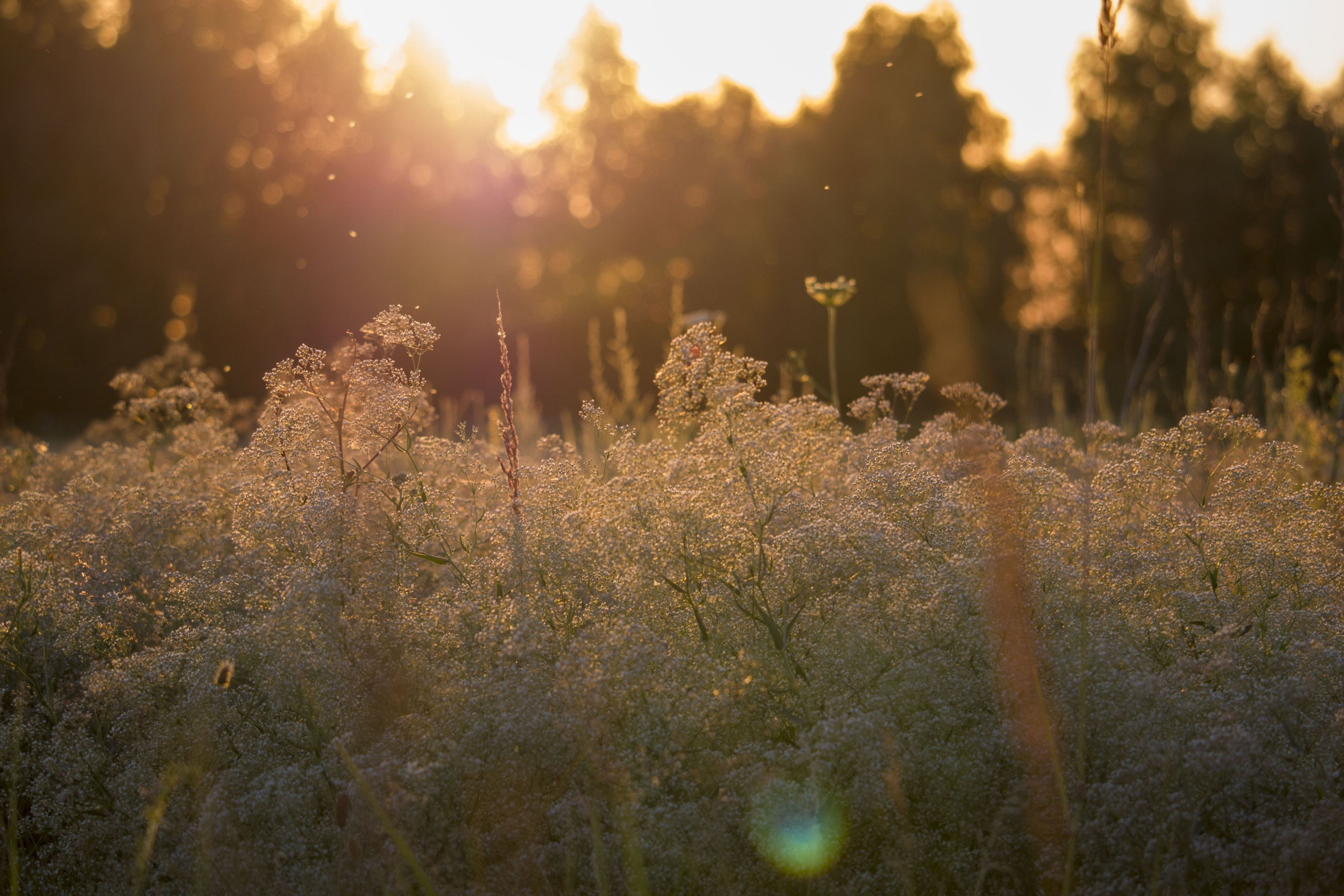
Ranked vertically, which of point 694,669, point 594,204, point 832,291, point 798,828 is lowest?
point 798,828

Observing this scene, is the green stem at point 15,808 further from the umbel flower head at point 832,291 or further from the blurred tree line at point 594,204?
the blurred tree line at point 594,204

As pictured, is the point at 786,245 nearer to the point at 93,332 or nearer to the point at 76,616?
the point at 93,332

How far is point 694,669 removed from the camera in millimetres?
2189

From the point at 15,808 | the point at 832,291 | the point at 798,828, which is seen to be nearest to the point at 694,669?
the point at 798,828

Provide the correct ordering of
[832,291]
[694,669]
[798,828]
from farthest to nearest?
[832,291] → [694,669] → [798,828]

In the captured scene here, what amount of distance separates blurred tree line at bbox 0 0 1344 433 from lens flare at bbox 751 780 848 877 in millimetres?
15779

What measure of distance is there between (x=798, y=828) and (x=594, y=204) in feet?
93.8

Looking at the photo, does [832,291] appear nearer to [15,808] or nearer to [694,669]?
[694,669]

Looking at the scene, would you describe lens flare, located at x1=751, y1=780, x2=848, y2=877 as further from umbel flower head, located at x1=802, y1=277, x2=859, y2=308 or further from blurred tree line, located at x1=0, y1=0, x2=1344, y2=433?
blurred tree line, located at x1=0, y1=0, x2=1344, y2=433

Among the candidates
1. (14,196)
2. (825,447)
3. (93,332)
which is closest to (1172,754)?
(825,447)

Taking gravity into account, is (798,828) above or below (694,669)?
below

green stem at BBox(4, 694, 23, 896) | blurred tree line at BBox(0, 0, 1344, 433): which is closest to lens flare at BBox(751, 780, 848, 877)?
green stem at BBox(4, 694, 23, 896)

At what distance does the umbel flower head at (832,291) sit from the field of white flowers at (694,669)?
128 cm

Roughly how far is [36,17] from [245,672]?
25699 mm
